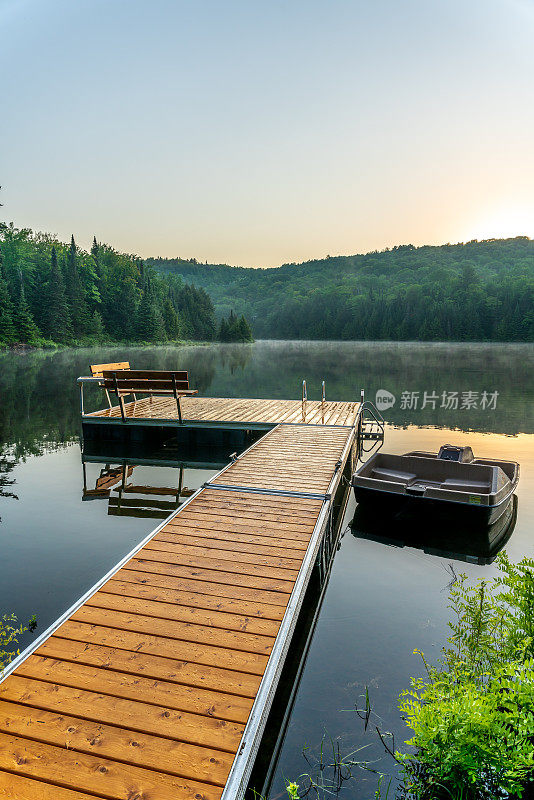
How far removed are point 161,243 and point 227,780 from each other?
106668mm

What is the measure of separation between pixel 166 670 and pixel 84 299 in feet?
287

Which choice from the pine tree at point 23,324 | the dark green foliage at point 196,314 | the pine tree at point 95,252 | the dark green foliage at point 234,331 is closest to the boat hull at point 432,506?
the pine tree at point 23,324

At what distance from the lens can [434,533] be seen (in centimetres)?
857

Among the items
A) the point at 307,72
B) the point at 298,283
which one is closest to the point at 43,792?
the point at 307,72

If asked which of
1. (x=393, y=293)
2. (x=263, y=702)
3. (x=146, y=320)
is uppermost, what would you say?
(x=393, y=293)

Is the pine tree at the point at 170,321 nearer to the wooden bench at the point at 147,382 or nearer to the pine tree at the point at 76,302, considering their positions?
the pine tree at the point at 76,302

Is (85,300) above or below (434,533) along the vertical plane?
above

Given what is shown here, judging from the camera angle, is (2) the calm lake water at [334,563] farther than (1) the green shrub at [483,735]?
Yes

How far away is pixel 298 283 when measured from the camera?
176875 mm

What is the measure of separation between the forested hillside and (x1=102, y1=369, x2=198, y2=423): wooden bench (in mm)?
112774

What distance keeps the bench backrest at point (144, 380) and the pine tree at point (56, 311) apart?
65203mm

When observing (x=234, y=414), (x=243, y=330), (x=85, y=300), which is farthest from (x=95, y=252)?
(x=234, y=414)

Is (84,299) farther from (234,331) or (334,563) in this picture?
(334,563)

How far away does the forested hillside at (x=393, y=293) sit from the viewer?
11556 cm
